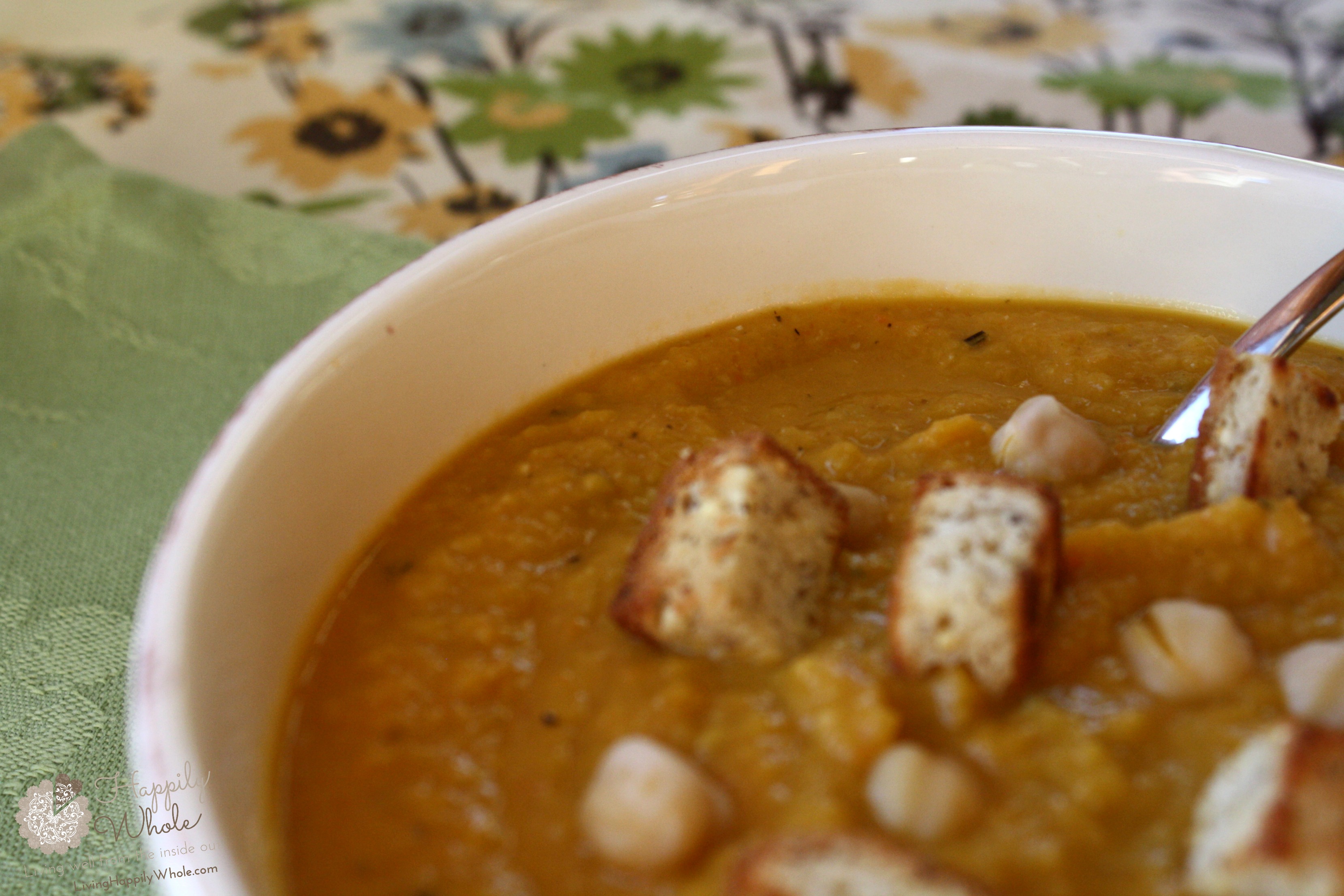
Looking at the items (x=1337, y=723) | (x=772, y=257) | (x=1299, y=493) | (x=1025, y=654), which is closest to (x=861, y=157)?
(x=772, y=257)

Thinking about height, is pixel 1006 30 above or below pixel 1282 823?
below

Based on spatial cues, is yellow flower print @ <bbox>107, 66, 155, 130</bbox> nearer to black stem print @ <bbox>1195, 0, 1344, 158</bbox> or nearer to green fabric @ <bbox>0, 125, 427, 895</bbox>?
green fabric @ <bbox>0, 125, 427, 895</bbox>

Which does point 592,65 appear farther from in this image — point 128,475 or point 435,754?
point 435,754

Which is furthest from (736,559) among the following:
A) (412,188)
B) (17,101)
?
(17,101)

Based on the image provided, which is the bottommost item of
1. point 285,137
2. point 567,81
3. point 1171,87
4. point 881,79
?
point 285,137

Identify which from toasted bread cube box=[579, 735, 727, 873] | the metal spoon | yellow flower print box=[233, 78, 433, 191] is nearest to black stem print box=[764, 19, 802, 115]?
yellow flower print box=[233, 78, 433, 191]
